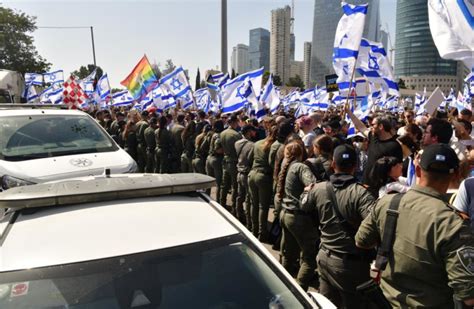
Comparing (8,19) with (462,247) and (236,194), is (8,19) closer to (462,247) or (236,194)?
(236,194)

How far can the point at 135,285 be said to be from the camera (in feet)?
6.79

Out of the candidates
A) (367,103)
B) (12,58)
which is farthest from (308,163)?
(12,58)

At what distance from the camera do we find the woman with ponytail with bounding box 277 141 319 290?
14.4ft

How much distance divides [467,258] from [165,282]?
1595 millimetres

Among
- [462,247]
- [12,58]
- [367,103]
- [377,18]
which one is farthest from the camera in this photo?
[12,58]

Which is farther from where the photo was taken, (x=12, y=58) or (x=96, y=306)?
(x=12, y=58)

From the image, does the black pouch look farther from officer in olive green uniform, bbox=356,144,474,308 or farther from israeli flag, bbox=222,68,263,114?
israeli flag, bbox=222,68,263,114

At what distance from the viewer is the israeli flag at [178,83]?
15.2 m

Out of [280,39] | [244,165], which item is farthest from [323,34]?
[280,39]

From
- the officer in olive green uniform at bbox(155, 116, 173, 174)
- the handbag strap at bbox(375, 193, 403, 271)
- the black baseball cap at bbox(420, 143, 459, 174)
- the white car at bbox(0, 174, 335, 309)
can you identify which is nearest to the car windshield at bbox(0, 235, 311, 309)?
the white car at bbox(0, 174, 335, 309)

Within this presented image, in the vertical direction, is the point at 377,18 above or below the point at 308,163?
above

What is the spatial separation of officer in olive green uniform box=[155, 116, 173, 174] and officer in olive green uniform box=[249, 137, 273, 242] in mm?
4271

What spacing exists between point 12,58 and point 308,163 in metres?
47.0

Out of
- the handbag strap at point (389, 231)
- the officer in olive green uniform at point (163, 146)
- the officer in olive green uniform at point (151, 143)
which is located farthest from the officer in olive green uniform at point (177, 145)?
the handbag strap at point (389, 231)
